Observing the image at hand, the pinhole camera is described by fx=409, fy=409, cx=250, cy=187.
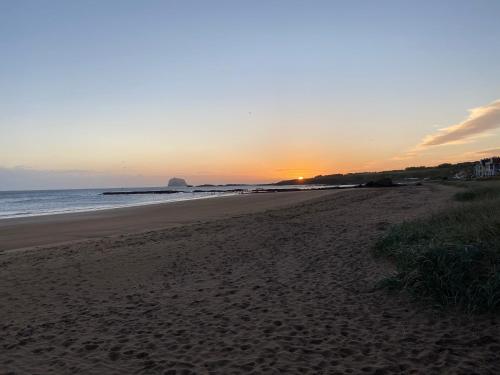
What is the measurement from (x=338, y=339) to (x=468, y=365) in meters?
1.40

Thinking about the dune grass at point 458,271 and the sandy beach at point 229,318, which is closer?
the sandy beach at point 229,318

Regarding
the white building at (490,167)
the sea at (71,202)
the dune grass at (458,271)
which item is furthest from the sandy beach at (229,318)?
the white building at (490,167)

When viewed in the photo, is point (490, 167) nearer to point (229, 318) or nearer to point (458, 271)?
point (458, 271)

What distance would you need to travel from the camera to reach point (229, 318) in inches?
235

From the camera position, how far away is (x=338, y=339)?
495 cm

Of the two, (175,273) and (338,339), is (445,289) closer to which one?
(338,339)

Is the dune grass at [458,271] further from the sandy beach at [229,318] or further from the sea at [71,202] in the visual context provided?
the sea at [71,202]

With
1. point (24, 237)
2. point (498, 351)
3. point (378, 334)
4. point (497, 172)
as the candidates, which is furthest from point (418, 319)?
point (497, 172)

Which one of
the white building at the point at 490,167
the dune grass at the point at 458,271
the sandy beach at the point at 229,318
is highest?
the white building at the point at 490,167

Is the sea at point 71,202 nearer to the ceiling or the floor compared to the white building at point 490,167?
nearer to the floor

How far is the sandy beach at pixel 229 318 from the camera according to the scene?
450 centimetres

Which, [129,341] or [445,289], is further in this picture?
[445,289]

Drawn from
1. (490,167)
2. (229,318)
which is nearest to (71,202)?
(229,318)

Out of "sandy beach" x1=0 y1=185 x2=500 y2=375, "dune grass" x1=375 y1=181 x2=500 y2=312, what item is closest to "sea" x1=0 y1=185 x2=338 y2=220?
"sandy beach" x1=0 y1=185 x2=500 y2=375
